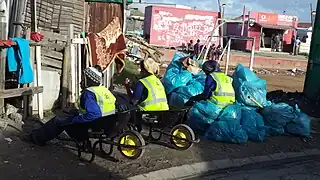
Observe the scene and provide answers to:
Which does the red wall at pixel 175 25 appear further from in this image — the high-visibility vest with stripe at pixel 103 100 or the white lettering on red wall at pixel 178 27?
the high-visibility vest with stripe at pixel 103 100

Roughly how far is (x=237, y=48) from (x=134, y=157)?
3662cm

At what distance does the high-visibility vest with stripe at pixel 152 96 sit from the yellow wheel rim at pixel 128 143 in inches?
28.1

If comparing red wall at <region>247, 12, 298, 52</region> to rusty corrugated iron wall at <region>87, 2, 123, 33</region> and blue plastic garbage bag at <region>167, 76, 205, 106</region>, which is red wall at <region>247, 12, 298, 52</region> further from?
blue plastic garbage bag at <region>167, 76, 205, 106</region>

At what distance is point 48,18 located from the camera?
1058cm

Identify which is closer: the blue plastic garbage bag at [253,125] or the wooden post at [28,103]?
the wooden post at [28,103]

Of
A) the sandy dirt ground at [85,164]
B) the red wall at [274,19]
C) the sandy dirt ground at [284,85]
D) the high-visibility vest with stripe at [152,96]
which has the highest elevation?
the red wall at [274,19]

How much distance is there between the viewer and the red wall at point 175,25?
3591 centimetres

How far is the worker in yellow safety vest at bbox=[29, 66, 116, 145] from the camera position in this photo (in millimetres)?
6141

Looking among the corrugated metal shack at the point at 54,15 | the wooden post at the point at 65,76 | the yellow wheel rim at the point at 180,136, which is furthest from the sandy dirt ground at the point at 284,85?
the yellow wheel rim at the point at 180,136

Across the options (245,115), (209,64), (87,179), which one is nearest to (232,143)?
(245,115)

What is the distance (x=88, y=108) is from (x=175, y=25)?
30.8 m

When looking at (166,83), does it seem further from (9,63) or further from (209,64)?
(9,63)

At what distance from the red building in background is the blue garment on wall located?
34984 millimetres

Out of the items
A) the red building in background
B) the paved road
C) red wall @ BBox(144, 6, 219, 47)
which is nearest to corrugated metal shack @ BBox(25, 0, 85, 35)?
the paved road
